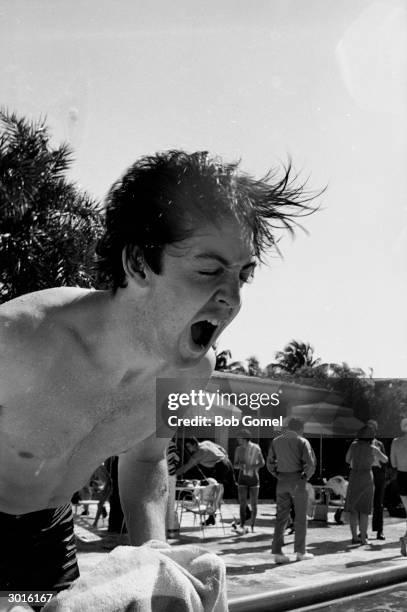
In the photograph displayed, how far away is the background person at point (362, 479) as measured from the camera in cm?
872

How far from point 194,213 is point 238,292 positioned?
19cm

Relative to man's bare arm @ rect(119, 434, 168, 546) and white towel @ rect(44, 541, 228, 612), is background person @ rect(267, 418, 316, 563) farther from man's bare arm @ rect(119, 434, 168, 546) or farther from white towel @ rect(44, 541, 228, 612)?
white towel @ rect(44, 541, 228, 612)

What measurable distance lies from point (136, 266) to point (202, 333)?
21cm

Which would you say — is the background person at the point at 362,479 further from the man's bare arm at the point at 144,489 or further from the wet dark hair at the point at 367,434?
the man's bare arm at the point at 144,489

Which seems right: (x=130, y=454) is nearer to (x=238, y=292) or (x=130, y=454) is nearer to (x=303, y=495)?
(x=238, y=292)

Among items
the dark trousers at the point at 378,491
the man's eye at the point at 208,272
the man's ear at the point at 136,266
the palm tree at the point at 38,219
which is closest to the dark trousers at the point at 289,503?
the dark trousers at the point at 378,491

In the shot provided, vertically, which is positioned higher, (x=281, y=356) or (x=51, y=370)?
(x=281, y=356)

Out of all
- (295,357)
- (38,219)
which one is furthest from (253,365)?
(38,219)

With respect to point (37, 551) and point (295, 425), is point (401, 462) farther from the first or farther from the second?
point (37, 551)

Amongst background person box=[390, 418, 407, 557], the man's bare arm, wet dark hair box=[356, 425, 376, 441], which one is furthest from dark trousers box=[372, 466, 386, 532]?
the man's bare arm

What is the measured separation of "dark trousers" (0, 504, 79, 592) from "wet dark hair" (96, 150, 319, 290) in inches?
23.3

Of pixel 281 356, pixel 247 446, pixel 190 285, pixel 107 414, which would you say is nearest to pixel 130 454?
pixel 107 414

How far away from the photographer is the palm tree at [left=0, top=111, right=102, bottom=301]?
9.91 m

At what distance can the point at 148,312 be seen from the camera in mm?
1472
